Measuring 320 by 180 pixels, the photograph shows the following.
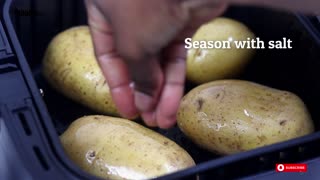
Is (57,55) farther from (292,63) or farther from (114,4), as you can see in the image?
(114,4)

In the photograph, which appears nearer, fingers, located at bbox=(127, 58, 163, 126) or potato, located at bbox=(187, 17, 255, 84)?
fingers, located at bbox=(127, 58, 163, 126)

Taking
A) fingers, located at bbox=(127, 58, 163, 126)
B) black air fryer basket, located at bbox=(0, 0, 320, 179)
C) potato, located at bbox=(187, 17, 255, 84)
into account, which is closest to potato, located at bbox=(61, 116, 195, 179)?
black air fryer basket, located at bbox=(0, 0, 320, 179)

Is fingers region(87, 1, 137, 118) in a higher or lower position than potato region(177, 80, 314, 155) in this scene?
higher

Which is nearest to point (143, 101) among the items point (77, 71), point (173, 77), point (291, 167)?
point (173, 77)

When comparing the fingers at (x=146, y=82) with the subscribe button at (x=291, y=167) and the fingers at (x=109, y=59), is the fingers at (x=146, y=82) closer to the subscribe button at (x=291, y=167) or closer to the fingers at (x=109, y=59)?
the fingers at (x=109, y=59)

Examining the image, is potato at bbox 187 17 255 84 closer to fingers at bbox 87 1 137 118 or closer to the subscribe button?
the subscribe button

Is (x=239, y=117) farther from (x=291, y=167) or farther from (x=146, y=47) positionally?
(x=146, y=47)
